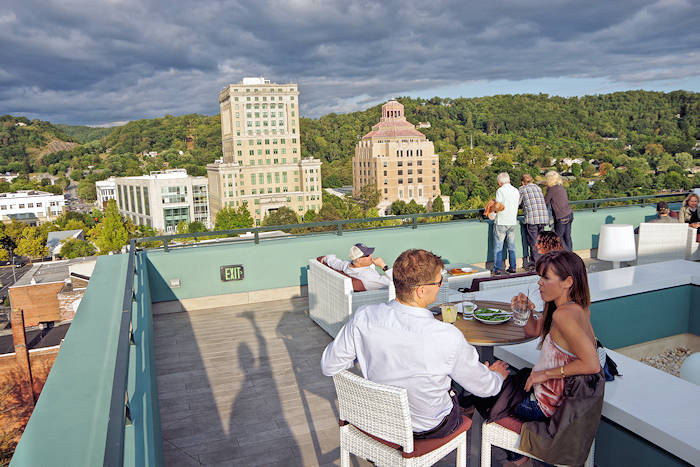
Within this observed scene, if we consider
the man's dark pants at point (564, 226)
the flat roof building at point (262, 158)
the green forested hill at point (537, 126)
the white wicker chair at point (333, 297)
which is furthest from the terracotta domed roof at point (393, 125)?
the white wicker chair at point (333, 297)

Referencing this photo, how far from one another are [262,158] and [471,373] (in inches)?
3836

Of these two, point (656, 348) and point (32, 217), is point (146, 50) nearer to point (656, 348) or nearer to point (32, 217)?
point (32, 217)

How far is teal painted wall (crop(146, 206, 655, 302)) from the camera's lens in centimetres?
587

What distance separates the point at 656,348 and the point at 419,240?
3345 millimetres

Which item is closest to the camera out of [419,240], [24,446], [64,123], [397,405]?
[24,446]

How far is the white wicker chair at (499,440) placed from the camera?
2064 mm

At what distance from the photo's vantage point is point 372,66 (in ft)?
439

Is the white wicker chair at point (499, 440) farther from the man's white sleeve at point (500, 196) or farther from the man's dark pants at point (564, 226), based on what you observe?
the man's dark pants at point (564, 226)

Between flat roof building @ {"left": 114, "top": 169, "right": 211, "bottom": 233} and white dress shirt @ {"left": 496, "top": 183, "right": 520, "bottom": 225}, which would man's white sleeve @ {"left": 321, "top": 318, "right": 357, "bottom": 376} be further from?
flat roof building @ {"left": 114, "top": 169, "right": 211, "bottom": 233}

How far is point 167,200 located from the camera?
3275 inches

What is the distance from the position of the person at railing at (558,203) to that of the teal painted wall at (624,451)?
4.88m

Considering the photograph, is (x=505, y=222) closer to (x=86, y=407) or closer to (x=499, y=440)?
(x=499, y=440)

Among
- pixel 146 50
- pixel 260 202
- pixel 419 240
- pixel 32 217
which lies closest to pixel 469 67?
pixel 260 202

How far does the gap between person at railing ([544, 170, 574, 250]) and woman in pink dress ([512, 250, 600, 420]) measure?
15.7 feet
